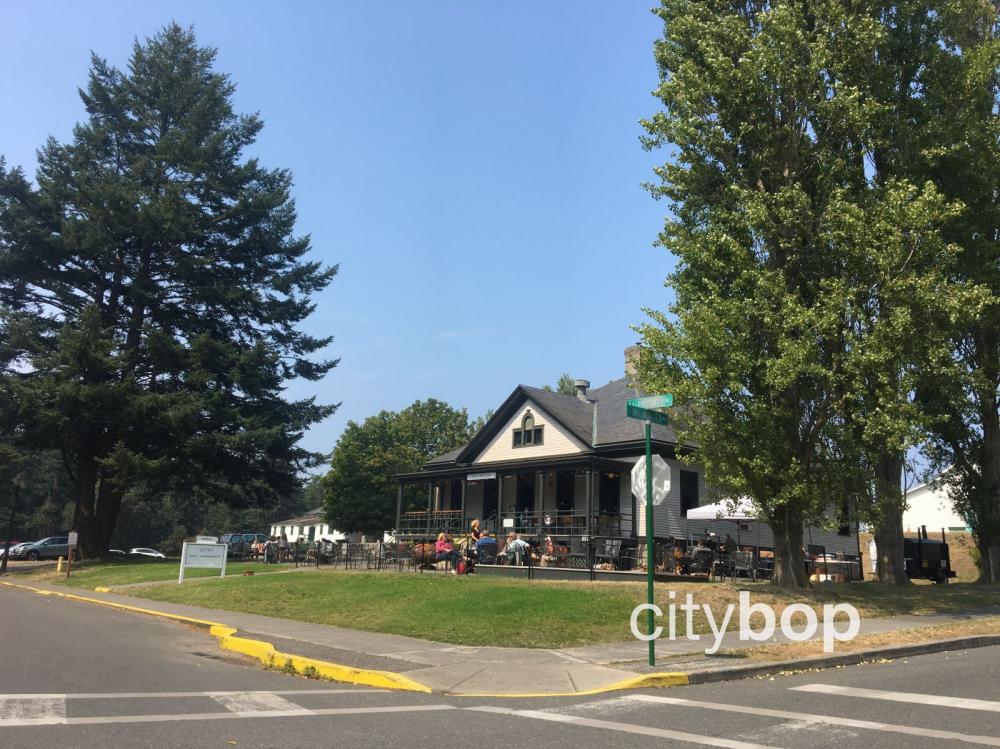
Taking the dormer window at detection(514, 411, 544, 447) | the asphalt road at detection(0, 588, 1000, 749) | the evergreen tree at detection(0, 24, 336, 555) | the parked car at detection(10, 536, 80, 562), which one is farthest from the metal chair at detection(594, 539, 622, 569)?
the parked car at detection(10, 536, 80, 562)

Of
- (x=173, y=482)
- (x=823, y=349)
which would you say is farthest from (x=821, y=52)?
(x=173, y=482)

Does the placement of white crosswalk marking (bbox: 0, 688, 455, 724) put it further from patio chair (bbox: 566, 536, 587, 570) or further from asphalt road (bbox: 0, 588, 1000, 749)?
patio chair (bbox: 566, 536, 587, 570)

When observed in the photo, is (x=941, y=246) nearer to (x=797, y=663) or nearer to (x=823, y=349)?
(x=823, y=349)

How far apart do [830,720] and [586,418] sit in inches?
1010

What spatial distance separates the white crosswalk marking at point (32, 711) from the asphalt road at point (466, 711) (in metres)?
0.01

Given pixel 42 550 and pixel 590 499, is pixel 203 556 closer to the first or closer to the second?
pixel 590 499

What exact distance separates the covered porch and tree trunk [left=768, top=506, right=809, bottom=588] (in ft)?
25.0

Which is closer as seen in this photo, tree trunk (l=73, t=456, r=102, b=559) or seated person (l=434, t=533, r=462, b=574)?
seated person (l=434, t=533, r=462, b=574)

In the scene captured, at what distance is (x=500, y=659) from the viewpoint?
11336mm

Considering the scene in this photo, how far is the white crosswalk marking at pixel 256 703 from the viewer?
25.1 feet

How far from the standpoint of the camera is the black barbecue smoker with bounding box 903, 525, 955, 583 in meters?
28.7

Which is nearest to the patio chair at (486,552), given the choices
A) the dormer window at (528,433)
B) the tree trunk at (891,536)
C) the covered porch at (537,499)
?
the covered porch at (537,499)

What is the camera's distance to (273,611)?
1781 centimetres

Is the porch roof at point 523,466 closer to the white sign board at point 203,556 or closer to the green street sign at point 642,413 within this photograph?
the white sign board at point 203,556
